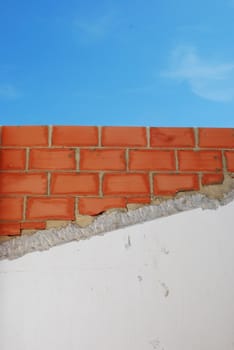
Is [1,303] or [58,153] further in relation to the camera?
[58,153]

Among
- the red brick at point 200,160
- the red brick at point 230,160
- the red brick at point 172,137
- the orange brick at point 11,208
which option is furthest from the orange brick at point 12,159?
the red brick at point 230,160

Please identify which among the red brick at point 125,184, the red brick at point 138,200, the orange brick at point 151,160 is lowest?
the red brick at point 138,200

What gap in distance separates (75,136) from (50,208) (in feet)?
1.14

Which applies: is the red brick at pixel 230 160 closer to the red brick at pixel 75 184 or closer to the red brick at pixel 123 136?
the red brick at pixel 123 136

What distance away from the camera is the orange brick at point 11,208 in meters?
1.72

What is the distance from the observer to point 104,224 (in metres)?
1.73

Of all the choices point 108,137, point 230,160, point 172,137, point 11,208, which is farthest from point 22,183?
point 230,160

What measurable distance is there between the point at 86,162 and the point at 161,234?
0.46m

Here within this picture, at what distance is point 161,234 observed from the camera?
1738 mm

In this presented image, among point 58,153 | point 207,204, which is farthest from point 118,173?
point 207,204

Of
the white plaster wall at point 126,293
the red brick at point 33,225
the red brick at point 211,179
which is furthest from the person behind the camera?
the red brick at point 211,179

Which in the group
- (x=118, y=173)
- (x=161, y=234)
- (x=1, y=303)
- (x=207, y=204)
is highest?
(x=118, y=173)

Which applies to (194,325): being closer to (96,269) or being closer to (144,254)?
(144,254)

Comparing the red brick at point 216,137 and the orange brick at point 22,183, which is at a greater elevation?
the red brick at point 216,137
